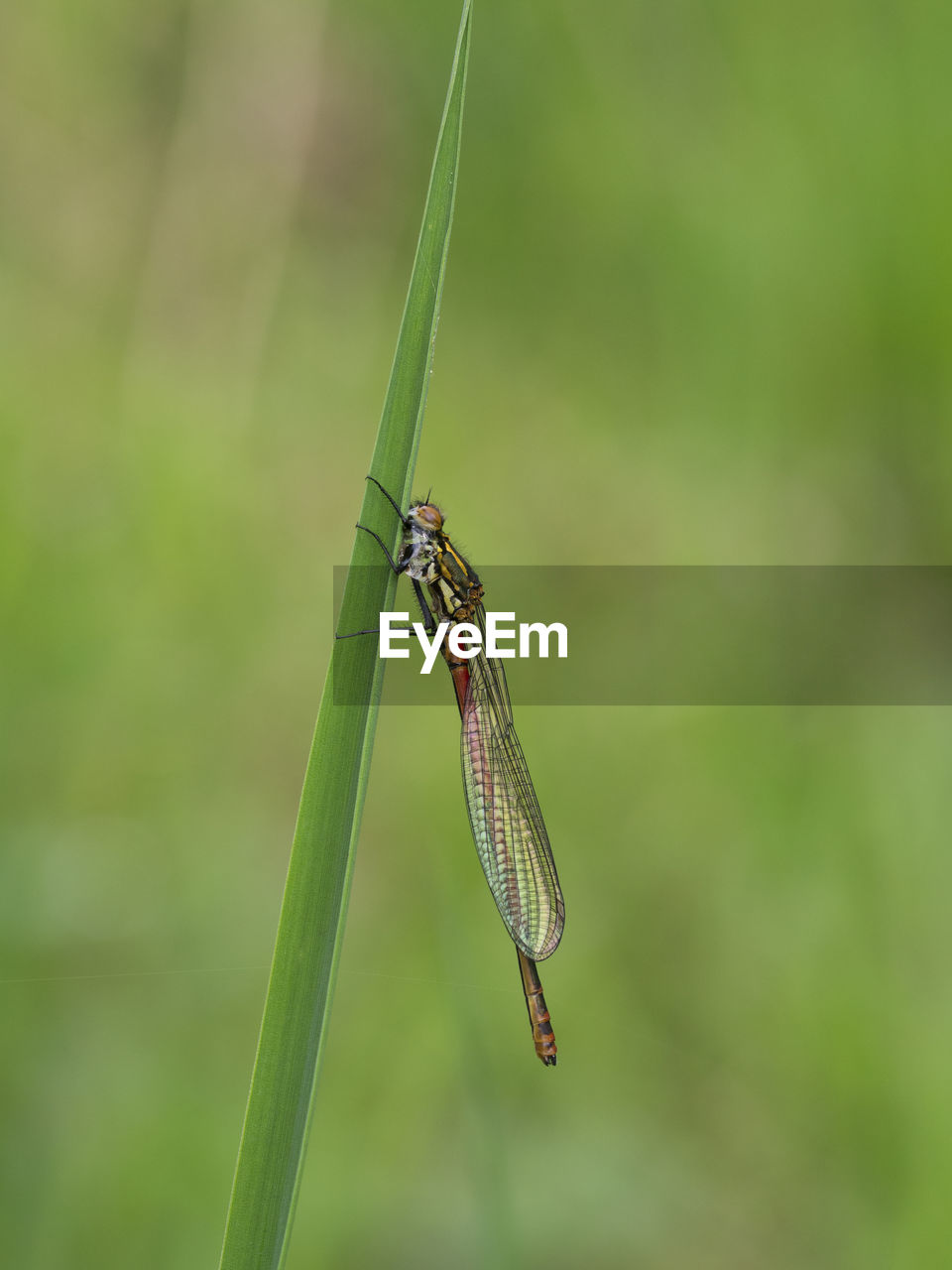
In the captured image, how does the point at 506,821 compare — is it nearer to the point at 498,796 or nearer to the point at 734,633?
the point at 498,796

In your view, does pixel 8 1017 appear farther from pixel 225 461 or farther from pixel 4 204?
pixel 4 204

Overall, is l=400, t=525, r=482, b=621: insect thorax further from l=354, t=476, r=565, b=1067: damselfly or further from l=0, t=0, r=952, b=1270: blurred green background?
l=0, t=0, r=952, b=1270: blurred green background

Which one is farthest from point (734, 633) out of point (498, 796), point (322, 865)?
point (322, 865)

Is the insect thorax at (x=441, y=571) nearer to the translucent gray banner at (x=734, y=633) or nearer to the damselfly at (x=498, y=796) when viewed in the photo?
the damselfly at (x=498, y=796)

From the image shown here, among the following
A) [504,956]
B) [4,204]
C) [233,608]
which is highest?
[4,204]

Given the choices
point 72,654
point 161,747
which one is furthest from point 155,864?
point 72,654

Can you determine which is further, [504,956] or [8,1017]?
[504,956]

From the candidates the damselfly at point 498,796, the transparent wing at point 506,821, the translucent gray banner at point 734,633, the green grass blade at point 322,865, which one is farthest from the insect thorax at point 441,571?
the translucent gray banner at point 734,633
